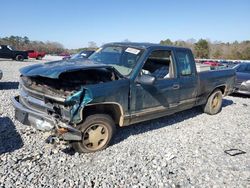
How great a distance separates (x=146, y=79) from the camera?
4363 millimetres

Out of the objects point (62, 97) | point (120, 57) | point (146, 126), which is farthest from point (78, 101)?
point (146, 126)

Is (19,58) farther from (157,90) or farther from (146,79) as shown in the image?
(146,79)

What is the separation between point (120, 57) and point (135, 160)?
6.96 feet

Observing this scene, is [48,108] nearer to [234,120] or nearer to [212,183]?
[212,183]

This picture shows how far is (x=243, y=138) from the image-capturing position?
5.47 meters

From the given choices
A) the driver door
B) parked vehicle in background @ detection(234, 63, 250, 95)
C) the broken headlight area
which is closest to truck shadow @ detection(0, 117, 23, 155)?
the broken headlight area

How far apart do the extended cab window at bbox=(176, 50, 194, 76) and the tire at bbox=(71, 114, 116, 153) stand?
2.24 meters

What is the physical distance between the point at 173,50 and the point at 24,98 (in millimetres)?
3272

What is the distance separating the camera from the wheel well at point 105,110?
4020 millimetres

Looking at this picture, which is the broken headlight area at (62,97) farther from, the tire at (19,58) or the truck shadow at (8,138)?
the tire at (19,58)

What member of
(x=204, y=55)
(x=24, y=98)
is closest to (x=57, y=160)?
(x=24, y=98)

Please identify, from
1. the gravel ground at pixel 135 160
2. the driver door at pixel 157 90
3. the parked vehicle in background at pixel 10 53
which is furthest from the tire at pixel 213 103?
the parked vehicle in background at pixel 10 53

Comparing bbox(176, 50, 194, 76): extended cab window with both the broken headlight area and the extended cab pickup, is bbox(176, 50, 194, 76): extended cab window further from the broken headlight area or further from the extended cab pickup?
the broken headlight area

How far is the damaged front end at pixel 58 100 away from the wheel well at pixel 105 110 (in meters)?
0.26
